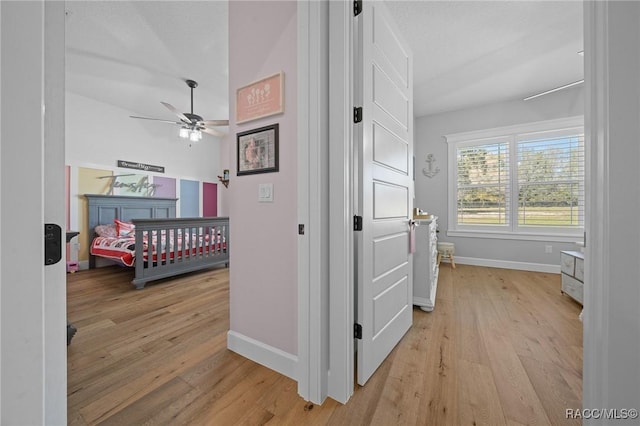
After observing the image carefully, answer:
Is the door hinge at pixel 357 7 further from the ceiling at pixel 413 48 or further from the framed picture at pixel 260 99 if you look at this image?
the ceiling at pixel 413 48

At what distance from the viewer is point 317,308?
127 cm

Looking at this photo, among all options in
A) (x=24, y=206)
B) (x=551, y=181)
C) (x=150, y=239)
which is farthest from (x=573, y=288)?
(x=150, y=239)

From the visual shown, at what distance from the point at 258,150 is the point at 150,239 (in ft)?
8.04

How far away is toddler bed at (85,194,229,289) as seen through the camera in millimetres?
3148

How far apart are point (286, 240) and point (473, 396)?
4.26ft

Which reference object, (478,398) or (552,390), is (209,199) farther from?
(552,390)

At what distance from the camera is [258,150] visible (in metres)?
1.60

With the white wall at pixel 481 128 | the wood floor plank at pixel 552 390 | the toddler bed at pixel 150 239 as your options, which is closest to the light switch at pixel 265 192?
the wood floor plank at pixel 552 390

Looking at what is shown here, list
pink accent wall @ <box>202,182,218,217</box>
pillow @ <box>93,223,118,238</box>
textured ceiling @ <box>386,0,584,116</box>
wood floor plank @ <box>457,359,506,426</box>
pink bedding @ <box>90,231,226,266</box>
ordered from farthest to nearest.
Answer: pink accent wall @ <box>202,182,218,217</box> < pillow @ <box>93,223,118,238</box> < pink bedding @ <box>90,231,226,266</box> < textured ceiling @ <box>386,0,584,116</box> < wood floor plank @ <box>457,359,506,426</box>

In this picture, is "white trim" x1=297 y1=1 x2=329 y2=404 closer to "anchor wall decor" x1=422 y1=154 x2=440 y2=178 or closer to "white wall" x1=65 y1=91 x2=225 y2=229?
"white wall" x1=65 y1=91 x2=225 y2=229

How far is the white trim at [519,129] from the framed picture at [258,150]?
4.17 metres

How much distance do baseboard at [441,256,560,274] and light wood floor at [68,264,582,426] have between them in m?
1.60

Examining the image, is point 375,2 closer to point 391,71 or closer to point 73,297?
point 391,71

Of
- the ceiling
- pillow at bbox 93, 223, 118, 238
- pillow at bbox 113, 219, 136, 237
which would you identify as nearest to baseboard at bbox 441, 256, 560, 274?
the ceiling
